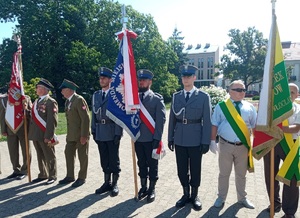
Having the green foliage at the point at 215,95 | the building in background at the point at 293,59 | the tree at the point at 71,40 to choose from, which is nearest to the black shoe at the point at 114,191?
the green foliage at the point at 215,95

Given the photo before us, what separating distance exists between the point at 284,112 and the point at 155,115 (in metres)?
2.03

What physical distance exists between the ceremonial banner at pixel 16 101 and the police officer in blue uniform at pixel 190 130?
3.52 meters

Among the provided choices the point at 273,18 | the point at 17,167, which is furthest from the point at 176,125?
the point at 17,167

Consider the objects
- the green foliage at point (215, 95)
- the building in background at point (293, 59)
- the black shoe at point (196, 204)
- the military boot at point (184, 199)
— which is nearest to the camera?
the black shoe at point (196, 204)

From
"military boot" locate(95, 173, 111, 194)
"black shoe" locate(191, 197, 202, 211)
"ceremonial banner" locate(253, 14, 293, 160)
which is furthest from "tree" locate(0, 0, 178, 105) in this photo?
"ceremonial banner" locate(253, 14, 293, 160)

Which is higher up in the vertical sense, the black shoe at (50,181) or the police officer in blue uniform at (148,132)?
the police officer in blue uniform at (148,132)

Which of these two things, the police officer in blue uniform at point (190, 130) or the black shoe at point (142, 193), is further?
the black shoe at point (142, 193)

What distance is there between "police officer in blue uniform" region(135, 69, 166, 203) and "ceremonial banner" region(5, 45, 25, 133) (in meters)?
2.90

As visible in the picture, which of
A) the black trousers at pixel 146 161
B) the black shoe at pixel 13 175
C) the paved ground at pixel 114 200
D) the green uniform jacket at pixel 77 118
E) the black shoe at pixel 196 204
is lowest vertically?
the paved ground at pixel 114 200

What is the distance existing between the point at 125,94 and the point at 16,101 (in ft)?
9.48

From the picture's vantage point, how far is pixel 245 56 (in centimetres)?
5462

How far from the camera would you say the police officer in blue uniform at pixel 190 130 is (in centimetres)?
483

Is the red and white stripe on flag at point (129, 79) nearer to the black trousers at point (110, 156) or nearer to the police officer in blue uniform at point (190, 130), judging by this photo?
the police officer in blue uniform at point (190, 130)

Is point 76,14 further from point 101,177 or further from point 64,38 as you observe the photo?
point 101,177
